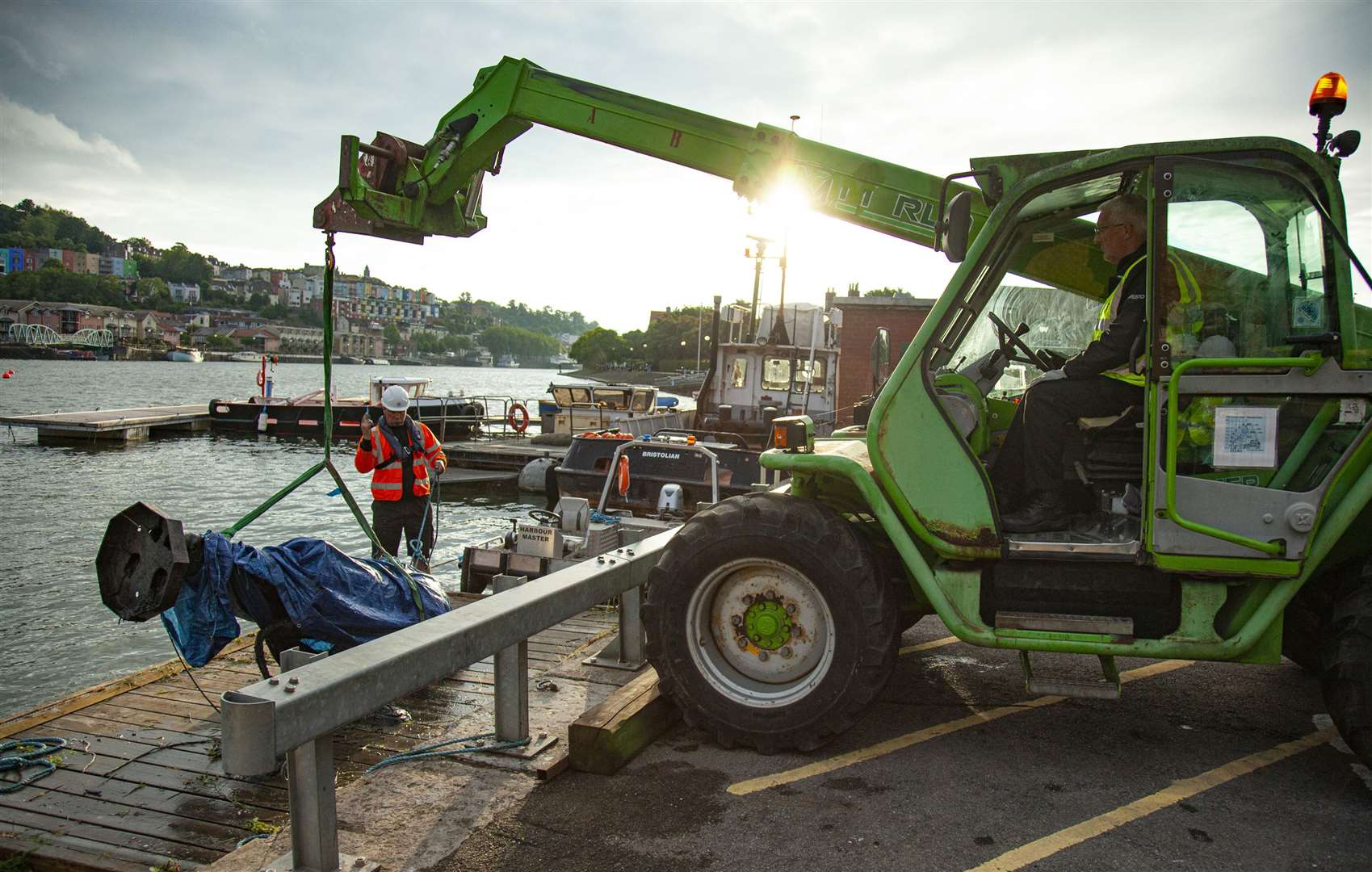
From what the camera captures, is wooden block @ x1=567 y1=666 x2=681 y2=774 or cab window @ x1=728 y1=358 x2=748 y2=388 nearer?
wooden block @ x1=567 y1=666 x2=681 y2=774

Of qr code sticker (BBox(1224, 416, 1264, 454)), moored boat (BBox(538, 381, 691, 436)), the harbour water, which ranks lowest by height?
the harbour water

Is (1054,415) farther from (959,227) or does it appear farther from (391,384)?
(391,384)

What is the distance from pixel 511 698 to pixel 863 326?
915 inches

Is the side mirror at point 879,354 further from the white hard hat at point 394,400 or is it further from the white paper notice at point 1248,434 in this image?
the white hard hat at point 394,400

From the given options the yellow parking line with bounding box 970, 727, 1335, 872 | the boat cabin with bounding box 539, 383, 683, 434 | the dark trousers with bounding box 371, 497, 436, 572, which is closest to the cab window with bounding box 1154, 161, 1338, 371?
the yellow parking line with bounding box 970, 727, 1335, 872

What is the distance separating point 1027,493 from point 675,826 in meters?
2.15

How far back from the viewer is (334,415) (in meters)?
35.2

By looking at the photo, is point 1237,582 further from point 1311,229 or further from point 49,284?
point 49,284

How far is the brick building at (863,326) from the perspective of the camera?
26.2 metres

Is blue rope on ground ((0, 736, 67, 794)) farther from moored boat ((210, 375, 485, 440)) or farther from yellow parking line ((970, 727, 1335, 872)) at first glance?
moored boat ((210, 375, 485, 440))

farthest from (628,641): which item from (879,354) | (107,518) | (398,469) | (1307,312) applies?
(107,518)

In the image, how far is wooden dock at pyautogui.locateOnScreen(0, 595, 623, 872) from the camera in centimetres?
407

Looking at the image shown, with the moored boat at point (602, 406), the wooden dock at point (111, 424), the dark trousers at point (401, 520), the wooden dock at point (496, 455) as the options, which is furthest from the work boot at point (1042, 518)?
the wooden dock at point (111, 424)

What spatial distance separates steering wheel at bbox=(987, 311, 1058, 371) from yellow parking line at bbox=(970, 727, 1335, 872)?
211 centimetres
